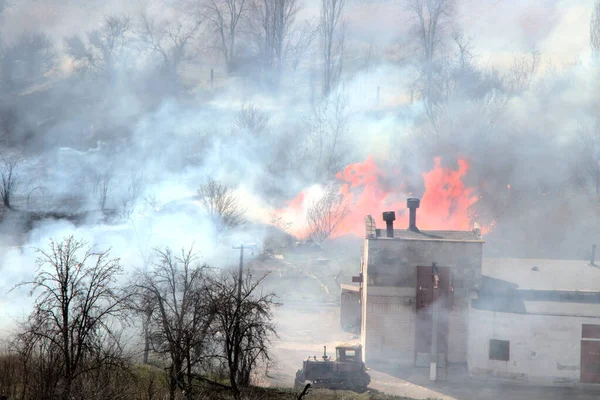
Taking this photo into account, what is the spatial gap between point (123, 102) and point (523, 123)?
1409 inches

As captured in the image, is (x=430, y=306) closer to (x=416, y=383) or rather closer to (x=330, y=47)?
(x=416, y=383)

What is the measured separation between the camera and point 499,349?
Answer: 2427 cm

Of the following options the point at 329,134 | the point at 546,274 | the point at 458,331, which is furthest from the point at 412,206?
the point at 329,134

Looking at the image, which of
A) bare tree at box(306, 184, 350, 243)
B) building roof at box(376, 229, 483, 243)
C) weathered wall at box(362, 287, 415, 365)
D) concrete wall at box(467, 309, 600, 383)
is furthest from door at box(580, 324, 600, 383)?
bare tree at box(306, 184, 350, 243)

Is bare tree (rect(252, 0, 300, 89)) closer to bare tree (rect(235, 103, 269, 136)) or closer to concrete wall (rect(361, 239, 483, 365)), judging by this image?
bare tree (rect(235, 103, 269, 136))

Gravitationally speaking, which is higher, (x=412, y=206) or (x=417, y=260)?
(x=412, y=206)

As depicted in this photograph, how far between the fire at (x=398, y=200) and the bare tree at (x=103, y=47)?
29095mm

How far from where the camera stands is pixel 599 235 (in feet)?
144

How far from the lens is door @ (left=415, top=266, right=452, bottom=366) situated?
25.0 meters

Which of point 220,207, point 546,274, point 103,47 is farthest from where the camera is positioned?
point 103,47

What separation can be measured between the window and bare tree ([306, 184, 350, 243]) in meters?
19.4

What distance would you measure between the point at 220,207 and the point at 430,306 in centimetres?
1927

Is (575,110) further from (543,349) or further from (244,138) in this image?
(543,349)

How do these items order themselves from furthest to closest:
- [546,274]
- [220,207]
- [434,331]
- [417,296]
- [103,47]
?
[103,47] < [220,207] < [546,274] < [417,296] < [434,331]
